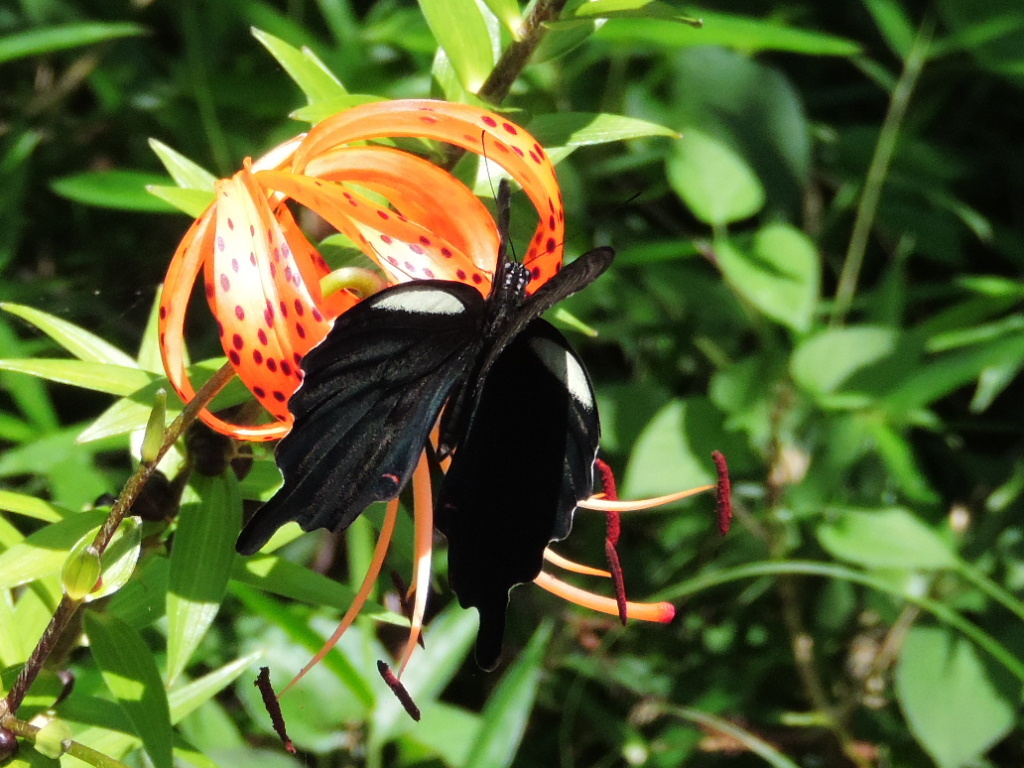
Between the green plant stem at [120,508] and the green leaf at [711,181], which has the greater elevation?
the green plant stem at [120,508]

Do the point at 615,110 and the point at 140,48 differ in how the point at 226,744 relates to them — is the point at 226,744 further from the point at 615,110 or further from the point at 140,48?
the point at 140,48

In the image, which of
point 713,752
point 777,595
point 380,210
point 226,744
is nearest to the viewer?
point 380,210

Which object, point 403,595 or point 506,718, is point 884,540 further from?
point 403,595

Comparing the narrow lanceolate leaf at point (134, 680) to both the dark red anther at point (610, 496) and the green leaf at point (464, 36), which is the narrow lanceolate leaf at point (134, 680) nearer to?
the dark red anther at point (610, 496)

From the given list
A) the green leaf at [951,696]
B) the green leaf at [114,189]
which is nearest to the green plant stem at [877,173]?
the green leaf at [951,696]

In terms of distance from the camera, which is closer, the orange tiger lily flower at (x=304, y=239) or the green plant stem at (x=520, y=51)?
the orange tiger lily flower at (x=304, y=239)

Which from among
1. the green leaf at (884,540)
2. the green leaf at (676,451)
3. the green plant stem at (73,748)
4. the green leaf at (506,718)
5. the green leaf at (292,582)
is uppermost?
the green plant stem at (73,748)

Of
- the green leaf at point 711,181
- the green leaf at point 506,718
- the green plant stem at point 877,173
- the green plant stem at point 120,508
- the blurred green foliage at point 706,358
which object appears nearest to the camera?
the green plant stem at point 120,508

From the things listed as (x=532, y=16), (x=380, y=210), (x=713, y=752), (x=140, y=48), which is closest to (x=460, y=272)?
(x=380, y=210)
